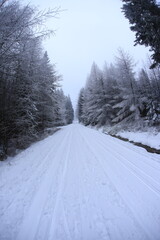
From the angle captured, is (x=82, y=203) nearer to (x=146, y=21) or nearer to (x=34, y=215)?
(x=34, y=215)

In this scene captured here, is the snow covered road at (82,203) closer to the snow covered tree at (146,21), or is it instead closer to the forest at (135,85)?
the forest at (135,85)

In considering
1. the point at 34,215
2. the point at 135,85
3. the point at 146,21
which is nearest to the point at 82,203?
the point at 34,215

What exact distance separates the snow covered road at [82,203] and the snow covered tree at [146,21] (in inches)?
333

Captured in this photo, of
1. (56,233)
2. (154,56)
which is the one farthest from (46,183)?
(154,56)

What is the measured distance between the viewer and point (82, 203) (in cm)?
288

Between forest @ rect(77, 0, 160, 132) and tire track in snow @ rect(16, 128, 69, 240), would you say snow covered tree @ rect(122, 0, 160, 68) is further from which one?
tire track in snow @ rect(16, 128, 69, 240)

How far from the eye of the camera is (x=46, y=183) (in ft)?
12.7

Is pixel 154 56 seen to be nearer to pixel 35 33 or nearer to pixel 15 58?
pixel 35 33

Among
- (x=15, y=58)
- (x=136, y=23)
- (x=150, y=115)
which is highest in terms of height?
(x=136, y=23)

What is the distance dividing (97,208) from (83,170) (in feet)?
6.46

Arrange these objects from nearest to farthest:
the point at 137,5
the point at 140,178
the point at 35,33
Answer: the point at 140,178 → the point at 35,33 → the point at 137,5

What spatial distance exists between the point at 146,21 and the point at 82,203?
11102mm

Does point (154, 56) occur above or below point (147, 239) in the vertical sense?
above

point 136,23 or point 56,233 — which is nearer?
point 56,233
